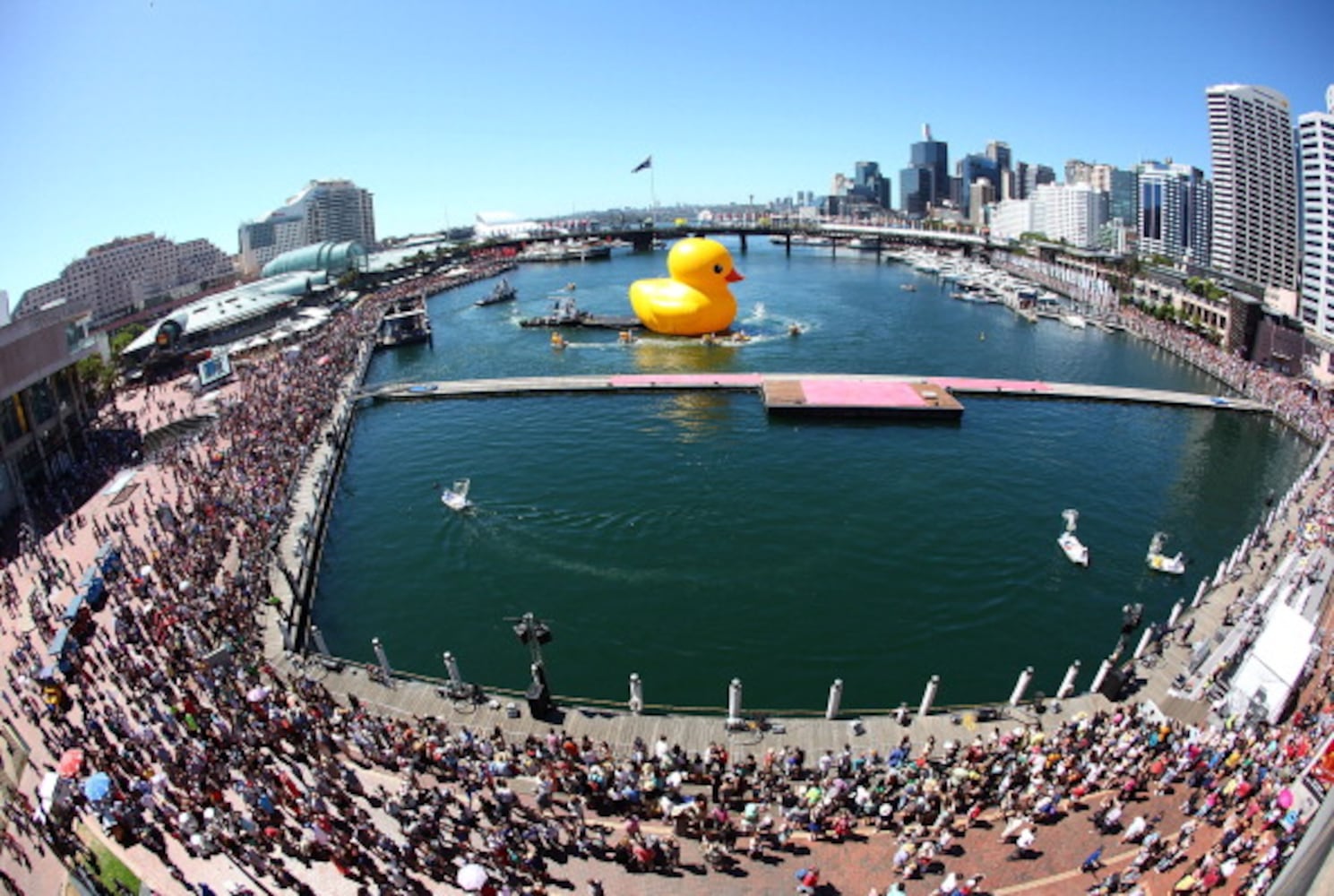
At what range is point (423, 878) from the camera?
735 inches

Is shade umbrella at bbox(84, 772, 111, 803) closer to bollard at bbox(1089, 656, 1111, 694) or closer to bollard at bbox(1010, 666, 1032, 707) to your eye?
bollard at bbox(1010, 666, 1032, 707)

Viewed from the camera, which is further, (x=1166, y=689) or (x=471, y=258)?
(x=471, y=258)

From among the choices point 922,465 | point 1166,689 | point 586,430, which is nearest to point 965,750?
point 1166,689

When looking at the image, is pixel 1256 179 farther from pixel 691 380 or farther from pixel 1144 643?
pixel 1144 643

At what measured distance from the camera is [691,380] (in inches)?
2630

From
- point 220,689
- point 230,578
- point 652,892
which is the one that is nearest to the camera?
point 652,892

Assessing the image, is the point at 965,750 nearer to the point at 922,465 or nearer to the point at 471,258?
the point at 922,465

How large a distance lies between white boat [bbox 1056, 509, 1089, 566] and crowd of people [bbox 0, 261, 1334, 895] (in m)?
10.4

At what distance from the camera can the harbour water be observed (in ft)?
96.7

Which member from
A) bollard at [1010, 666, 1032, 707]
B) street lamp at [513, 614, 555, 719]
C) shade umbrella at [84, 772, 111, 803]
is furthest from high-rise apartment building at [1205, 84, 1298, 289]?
shade umbrella at [84, 772, 111, 803]

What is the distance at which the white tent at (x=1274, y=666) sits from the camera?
2234cm

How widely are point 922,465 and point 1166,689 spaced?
23222 mm

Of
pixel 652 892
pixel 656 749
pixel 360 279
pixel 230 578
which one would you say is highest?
pixel 360 279

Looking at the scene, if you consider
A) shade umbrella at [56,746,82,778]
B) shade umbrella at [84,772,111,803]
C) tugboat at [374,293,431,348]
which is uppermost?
tugboat at [374,293,431,348]
